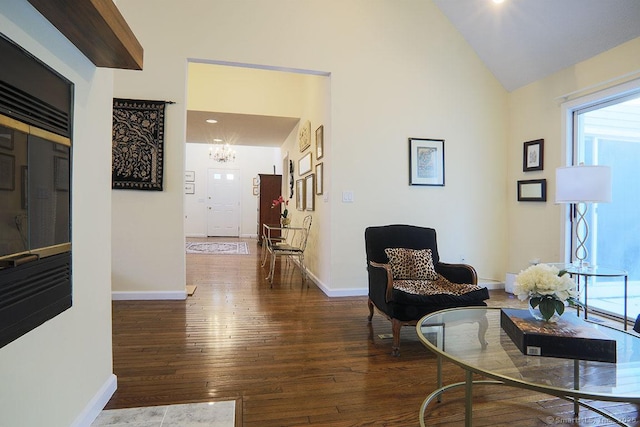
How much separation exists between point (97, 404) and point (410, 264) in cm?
232

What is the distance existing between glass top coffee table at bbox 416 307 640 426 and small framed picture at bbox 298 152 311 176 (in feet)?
11.8

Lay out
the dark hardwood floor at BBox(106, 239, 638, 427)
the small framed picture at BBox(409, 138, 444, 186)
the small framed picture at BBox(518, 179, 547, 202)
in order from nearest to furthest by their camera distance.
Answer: the dark hardwood floor at BBox(106, 239, 638, 427), the small framed picture at BBox(518, 179, 547, 202), the small framed picture at BBox(409, 138, 444, 186)

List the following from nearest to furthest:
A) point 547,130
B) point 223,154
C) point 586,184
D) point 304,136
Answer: point 586,184 → point 547,130 → point 304,136 → point 223,154

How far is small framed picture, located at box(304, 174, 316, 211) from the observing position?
4.96 metres

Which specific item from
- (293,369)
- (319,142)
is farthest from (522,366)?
(319,142)

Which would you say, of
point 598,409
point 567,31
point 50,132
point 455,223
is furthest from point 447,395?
point 567,31

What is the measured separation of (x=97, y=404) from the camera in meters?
1.70

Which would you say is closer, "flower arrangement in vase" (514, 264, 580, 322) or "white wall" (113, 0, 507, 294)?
"flower arrangement in vase" (514, 264, 580, 322)

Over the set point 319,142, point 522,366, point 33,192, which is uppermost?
point 319,142

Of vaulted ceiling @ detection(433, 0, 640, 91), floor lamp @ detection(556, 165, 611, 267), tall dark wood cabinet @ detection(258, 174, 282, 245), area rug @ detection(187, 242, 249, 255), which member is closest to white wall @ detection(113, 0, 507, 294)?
vaulted ceiling @ detection(433, 0, 640, 91)

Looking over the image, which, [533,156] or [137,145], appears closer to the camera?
[137,145]

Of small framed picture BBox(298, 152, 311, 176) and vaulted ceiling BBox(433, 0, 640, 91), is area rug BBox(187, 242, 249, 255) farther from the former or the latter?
vaulted ceiling BBox(433, 0, 640, 91)

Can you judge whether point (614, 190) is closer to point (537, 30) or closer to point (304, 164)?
point (537, 30)

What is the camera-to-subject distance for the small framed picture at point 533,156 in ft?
13.3
